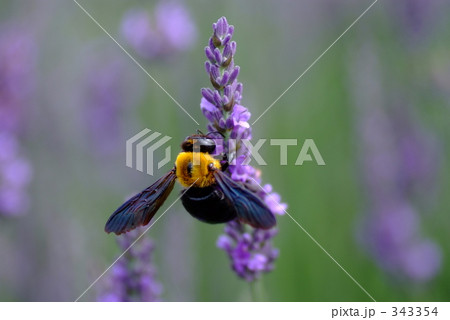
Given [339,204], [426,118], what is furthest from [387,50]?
[339,204]

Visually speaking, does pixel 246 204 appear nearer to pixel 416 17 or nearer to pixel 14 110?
pixel 14 110

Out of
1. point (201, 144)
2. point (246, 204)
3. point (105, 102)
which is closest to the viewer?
point (246, 204)

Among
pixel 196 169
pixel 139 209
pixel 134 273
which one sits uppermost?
pixel 196 169

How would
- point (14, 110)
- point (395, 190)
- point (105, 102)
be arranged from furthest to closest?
point (105, 102), point (14, 110), point (395, 190)

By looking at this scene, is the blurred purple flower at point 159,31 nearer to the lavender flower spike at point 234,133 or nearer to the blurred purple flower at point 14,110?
the blurred purple flower at point 14,110

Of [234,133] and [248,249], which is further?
[248,249]

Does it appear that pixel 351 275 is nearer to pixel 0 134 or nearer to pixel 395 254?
pixel 395 254

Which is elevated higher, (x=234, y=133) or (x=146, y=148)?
(x=146, y=148)

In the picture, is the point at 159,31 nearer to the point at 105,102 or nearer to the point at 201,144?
the point at 105,102

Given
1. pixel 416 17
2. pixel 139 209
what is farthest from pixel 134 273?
pixel 416 17
